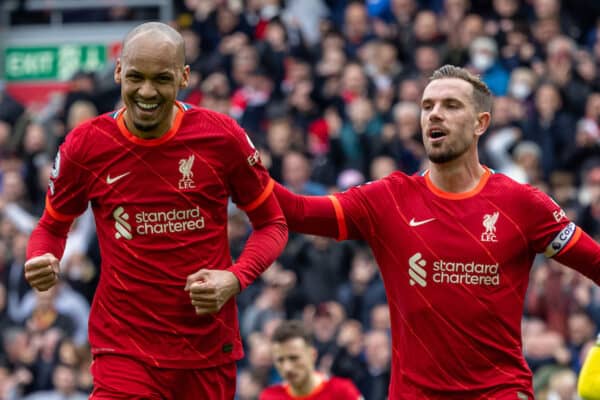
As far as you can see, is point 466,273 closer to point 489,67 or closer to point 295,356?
point 295,356

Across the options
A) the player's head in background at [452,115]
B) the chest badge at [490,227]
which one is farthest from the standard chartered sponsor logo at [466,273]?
the player's head in background at [452,115]

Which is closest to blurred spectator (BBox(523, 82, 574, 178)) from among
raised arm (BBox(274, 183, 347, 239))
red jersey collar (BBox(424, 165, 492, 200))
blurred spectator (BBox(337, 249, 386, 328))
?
blurred spectator (BBox(337, 249, 386, 328))

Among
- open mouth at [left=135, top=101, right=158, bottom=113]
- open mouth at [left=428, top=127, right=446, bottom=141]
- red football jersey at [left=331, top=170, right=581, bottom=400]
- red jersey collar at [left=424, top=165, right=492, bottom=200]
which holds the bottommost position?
Answer: red football jersey at [left=331, top=170, right=581, bottom=400]

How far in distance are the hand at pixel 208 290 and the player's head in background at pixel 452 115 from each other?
1356 millimetres

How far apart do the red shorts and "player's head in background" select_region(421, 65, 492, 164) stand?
1546 mm

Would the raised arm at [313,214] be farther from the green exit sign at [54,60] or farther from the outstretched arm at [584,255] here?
the green exit sign at [54,60]

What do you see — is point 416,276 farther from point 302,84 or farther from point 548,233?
point 302,84

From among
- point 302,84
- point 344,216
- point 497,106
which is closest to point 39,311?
point 302,84

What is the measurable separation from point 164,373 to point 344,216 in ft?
4.18

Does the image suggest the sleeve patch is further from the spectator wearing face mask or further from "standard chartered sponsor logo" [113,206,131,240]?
the spectator wearing face mask

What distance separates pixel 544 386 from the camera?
11930 millimetres

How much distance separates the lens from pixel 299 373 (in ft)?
34.8

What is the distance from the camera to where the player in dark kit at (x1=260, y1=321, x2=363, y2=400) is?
1056 cm

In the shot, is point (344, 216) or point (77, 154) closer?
point (77, 154)
